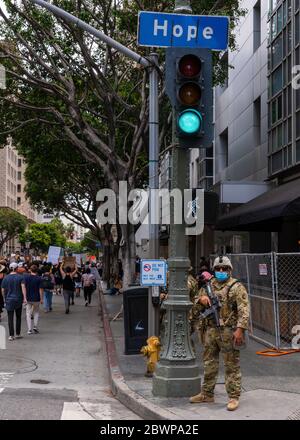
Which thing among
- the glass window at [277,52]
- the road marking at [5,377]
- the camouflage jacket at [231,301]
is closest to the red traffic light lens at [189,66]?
the camouflage jacket at [231,301]

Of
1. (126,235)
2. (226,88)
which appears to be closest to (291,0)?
(126,235)

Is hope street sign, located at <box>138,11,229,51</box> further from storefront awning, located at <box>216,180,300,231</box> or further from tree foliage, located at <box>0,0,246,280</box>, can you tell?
tree foliage, located at <box>0,0,246,280</box>

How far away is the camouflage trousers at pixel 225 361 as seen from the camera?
705cm

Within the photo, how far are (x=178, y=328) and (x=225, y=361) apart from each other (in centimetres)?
95

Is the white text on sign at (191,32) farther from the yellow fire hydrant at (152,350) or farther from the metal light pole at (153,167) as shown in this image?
the yellow fire hydrant at (152,350)

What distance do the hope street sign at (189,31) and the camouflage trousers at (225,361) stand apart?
3761 mm

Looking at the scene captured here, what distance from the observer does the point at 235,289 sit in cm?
716

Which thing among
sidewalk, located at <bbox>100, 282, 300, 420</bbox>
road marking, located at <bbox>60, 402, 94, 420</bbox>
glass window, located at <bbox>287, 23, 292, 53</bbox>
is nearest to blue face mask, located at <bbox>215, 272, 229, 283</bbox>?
sidewalk, located at <bbox>100, 282, 300, 420</bbox>

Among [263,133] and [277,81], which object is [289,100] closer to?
[277,81]

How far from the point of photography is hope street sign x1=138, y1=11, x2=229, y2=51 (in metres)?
8.05

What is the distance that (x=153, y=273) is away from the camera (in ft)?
32.7

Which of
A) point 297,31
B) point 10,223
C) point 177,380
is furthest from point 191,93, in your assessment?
point 10,223

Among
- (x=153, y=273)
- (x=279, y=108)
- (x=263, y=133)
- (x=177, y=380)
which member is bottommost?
(x=177, y=380)
